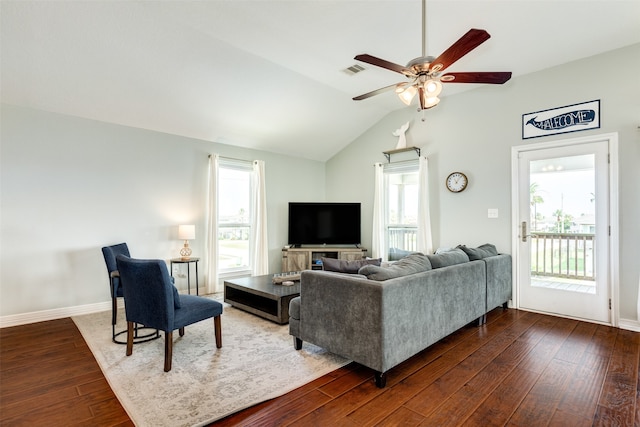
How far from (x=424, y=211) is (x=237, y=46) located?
141 inches

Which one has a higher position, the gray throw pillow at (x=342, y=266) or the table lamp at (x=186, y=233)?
the table lamp at (x=186, y=233)

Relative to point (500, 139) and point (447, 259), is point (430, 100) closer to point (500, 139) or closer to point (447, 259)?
point (447, 259)

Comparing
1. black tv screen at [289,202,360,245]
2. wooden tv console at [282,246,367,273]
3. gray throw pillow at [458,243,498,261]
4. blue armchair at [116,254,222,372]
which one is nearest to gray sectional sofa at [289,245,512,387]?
gray throw pillow at [458,243,498,261]

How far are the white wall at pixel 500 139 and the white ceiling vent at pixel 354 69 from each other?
4.80ft

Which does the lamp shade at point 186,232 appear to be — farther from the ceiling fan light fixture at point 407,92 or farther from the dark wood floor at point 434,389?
the ceiling fan light fixture at point 407,92

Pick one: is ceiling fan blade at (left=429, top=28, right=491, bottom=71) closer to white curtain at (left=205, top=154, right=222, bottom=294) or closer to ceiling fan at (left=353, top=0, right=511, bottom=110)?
ceiling fan at (left=353, top=0, right=511, bottom=110)

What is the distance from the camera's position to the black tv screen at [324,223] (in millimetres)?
6219

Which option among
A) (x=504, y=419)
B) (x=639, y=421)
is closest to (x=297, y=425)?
(x=504, y=419)

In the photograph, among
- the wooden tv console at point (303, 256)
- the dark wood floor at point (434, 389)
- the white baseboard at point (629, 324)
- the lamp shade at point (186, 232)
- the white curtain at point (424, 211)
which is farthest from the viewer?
the wooden tv console at point (303, 256)

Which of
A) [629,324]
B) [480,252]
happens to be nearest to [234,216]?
[480,252]

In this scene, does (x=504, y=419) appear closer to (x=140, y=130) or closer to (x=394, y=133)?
(x=394, y=133)

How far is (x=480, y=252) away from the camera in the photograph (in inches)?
148

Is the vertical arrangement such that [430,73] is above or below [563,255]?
above

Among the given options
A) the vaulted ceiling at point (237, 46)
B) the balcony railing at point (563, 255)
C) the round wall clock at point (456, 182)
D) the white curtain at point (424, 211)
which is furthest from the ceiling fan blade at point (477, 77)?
the white curtain at point (424, 211)
